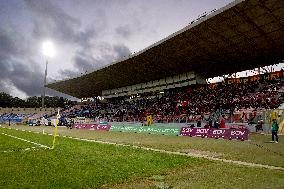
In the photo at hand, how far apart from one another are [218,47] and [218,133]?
56.7 ft

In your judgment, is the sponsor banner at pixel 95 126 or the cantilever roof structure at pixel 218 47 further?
the sponsor banner at pixel 95 126

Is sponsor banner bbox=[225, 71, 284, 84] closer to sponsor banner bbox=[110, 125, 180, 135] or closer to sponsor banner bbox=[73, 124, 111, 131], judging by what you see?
sponsor banner bbox=[110, 125, 180, 135]

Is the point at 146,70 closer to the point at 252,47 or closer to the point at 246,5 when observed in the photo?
the point at 252,47

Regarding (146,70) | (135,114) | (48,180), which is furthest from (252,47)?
(48,180)

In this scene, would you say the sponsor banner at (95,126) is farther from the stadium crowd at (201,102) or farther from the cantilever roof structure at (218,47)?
the cantilever roof structure at (218,47)

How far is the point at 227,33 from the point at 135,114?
2770 centimetres

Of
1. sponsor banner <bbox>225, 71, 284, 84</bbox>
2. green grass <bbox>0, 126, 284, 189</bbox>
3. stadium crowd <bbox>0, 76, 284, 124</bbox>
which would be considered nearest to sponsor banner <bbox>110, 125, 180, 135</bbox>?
stadium crowd <bbox>0, 76, 284, 124</bbox>

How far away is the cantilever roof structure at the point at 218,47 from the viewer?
29766mm

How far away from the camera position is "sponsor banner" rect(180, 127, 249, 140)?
23.6 m

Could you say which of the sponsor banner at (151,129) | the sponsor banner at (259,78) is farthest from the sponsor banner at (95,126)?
the sponsor banner at (259,78)

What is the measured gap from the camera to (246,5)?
27.8 metres

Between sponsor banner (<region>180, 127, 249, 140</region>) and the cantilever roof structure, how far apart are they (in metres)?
12.5

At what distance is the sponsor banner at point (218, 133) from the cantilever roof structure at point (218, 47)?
40.9 feet

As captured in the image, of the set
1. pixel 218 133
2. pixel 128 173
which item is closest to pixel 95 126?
pixel 218 133
